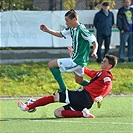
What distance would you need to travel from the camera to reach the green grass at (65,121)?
351 inches

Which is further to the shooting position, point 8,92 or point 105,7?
point 105,7

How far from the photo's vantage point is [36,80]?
647 inches

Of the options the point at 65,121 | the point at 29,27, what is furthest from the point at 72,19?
the point at 29,27

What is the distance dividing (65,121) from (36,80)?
654cm

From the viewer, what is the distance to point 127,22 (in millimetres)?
18766

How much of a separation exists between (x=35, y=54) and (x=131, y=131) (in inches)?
412

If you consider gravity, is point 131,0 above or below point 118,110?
above

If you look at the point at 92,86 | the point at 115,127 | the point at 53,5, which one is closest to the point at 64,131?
the point at 115,127

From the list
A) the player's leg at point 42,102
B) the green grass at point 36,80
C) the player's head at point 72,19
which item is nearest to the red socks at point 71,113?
the player's leg at point 42,102

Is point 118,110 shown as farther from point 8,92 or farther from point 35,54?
point 35,54

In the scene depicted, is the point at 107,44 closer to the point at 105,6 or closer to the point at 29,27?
the point at 105,6

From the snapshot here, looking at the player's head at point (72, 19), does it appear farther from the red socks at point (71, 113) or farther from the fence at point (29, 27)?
the fence at point (29, 27)

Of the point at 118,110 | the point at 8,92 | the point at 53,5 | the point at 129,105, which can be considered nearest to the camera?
the point at 118,110

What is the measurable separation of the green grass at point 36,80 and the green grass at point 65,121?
9.09 ft
